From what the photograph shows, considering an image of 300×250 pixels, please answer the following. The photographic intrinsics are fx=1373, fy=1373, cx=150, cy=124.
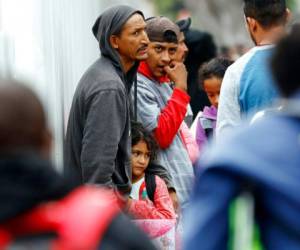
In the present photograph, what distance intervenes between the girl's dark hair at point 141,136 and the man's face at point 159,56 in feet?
1.69

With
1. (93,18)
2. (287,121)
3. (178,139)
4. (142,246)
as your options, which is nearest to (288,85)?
(287,121)

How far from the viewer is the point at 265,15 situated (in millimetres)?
7238

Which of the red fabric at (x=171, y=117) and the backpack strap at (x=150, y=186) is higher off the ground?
the red fabric at (x=171, y=117)

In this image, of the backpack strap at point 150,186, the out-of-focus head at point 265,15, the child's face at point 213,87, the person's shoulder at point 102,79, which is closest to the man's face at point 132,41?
the person's shoulder at point 102,79

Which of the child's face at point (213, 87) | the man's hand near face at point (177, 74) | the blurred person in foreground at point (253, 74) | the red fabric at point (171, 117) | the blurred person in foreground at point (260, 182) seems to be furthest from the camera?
the child's face at point (213, 87)

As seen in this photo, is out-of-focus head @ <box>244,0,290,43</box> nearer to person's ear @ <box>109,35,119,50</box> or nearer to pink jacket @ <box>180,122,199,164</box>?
person's ear @ <box>109,35,119,50</box>

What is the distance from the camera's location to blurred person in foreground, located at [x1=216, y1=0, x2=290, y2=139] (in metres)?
6.92

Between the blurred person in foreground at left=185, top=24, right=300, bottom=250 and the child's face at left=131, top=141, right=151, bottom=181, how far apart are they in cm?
392

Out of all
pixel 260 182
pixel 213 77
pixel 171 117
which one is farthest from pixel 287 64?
pixel 213 77

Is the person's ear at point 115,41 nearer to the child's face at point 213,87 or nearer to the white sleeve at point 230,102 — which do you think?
the white sleeve at point 230,102

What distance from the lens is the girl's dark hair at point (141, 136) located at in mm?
8039

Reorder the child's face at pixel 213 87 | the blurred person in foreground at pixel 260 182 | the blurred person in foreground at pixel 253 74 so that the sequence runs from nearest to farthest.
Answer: the blurred person in foreground at pixel 260 182, the blurred person in foreground at pixel 253 74, the child's face at pixel 213 87

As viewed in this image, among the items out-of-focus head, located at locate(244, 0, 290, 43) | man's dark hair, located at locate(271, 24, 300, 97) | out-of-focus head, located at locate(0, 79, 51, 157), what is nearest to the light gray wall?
out-of-focus head, located at locate(244, 0, 290, 43)

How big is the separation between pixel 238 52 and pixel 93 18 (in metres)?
9.16
